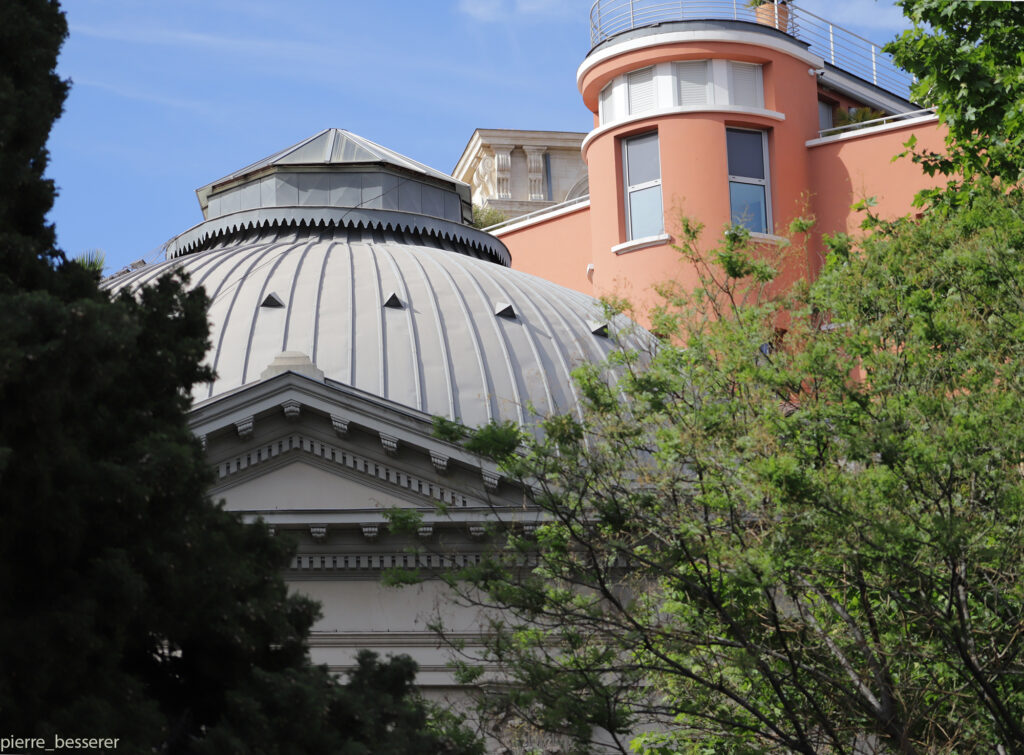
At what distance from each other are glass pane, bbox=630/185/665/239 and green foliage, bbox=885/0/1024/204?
10.4 meters

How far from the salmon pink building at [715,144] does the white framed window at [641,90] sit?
0.02 m

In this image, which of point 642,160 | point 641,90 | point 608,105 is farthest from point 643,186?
point 608,105

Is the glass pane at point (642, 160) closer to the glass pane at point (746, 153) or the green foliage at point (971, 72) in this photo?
the glass pane at point (746, 153)

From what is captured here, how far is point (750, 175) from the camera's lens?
37969mm

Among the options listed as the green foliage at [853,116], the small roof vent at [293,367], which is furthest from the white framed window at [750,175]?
the small roof vent at [293,367]

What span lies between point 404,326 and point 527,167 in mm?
22432

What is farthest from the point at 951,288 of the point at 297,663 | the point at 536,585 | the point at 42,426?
the point at 42,426

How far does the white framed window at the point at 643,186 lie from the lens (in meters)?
37.8

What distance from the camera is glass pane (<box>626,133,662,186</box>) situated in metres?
38.0

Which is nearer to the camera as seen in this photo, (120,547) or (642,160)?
(120,547)

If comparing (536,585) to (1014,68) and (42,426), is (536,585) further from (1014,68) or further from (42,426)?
(1014,68)

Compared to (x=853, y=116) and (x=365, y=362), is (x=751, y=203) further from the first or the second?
(x=365, y=362)

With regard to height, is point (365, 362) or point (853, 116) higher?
point (853, 116)

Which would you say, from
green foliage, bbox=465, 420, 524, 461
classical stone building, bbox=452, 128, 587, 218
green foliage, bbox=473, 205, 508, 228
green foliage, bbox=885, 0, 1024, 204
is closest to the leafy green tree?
green foliage, bbox=465, 420, 524, 461
